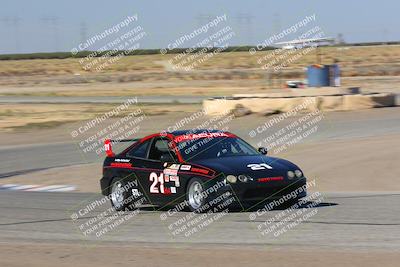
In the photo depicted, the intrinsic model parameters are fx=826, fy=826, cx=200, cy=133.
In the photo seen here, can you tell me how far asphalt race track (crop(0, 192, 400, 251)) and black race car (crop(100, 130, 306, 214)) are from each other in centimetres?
31

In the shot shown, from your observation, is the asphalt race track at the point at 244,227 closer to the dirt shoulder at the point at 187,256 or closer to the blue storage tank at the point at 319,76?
the dirt shoulder at the point at 187,256

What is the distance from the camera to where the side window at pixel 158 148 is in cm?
1254

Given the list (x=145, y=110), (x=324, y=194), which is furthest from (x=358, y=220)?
(x=145, y=110)

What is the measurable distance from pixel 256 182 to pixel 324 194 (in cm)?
303

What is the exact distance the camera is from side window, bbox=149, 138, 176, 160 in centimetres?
1254

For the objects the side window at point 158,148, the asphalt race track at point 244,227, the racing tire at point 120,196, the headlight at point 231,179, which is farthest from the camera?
the racing tire at point 120,196

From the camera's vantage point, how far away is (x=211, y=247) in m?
8.90

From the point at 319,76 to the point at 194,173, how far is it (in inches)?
937

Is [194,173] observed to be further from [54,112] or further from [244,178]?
[54,112]

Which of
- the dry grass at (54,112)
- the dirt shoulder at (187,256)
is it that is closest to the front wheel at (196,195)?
the dirt shoulder at (187,256)

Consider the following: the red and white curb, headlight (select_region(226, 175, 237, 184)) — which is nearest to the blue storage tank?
the red and white curb

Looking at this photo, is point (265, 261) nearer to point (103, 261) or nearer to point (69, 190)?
point (103, 261)

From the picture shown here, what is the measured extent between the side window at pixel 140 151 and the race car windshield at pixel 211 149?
0.73 meters

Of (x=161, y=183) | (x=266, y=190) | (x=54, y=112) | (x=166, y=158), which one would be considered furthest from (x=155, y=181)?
(x=54, y=112)
